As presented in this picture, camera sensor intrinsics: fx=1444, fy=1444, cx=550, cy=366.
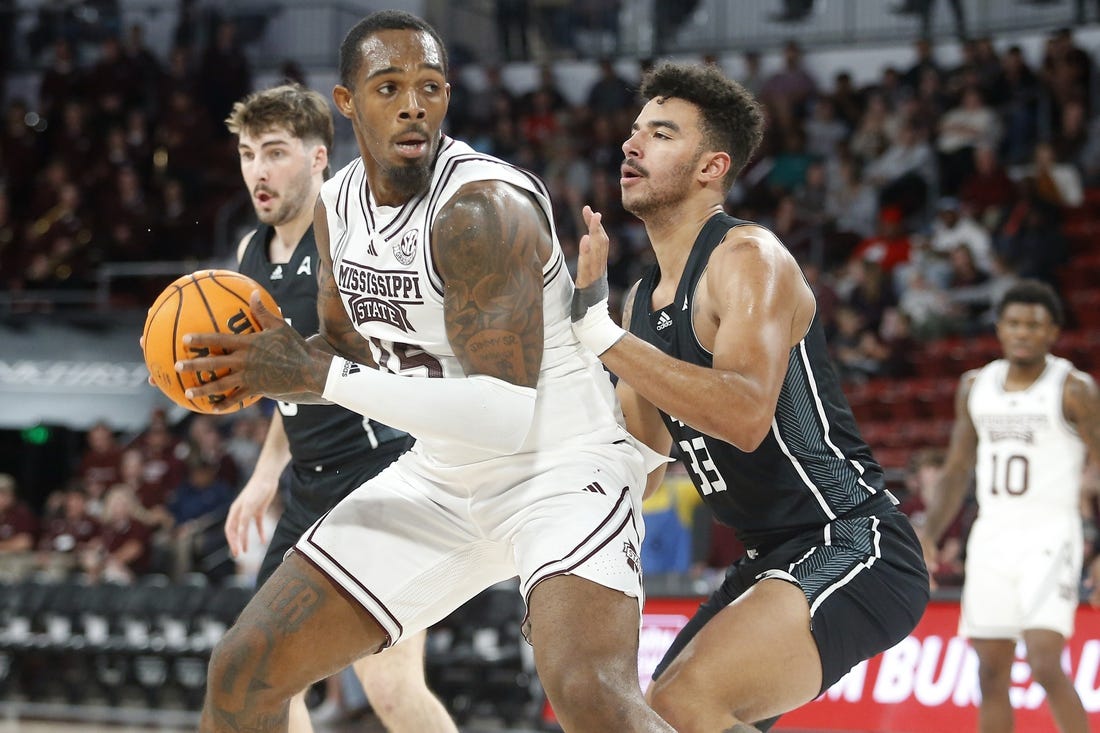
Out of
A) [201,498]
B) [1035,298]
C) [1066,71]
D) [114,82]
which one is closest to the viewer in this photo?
[1035,298]

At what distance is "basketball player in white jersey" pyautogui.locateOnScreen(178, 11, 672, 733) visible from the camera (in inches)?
142

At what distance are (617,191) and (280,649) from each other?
36.5ft

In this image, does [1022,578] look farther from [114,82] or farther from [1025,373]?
[114,82]

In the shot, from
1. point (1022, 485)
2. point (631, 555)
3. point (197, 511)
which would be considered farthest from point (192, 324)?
point (197, 511)

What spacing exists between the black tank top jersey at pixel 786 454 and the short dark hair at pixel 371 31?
37.4 inches

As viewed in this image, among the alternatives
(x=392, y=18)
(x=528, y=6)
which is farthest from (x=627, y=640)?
(x=528, y=6)

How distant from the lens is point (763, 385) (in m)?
3.70

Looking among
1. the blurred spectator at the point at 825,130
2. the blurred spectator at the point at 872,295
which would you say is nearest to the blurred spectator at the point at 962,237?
the blurred spectator at the point at 872,295

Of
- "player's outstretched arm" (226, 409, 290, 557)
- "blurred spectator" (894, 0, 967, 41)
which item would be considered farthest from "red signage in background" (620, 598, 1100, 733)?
"blurred spectator" (894, 0, 967, 41)

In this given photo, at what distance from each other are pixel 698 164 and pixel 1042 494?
10.9 ft

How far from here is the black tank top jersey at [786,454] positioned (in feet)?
13.0

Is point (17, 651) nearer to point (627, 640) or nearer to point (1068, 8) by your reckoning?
point (627, 640)

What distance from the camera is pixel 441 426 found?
11.8ft

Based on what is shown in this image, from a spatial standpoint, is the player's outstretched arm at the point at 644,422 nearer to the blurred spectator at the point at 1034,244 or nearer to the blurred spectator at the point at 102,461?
the blurred spectator at the point at 1034,244
